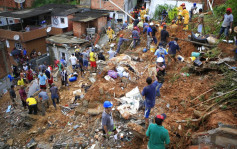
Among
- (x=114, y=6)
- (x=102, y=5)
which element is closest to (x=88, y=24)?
(x=114, y=6)

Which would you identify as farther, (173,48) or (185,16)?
(185,16)

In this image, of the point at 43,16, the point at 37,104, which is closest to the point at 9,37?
the point at 43,16

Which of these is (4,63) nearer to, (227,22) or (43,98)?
(43,98)

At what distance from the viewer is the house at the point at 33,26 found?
17913 millimetres

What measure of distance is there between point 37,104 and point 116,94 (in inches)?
168

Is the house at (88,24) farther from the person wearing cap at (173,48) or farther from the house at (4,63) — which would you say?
the person wearing cap at (173,48)

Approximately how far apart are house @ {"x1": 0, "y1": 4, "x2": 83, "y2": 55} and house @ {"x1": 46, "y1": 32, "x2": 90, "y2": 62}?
1.45 meters

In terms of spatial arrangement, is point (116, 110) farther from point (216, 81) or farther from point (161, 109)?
point (216, 81)

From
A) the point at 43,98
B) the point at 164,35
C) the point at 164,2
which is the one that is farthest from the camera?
the point at 164,2

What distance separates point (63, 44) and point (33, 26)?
5.64 m

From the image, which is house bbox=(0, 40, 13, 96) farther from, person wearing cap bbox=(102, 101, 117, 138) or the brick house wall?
person wearing cap bbox=(102, 101, 117, 138)

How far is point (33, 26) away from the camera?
64.8 feet

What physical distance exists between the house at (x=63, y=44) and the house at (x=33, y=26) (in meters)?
1.45

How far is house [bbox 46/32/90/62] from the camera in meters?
16.6
